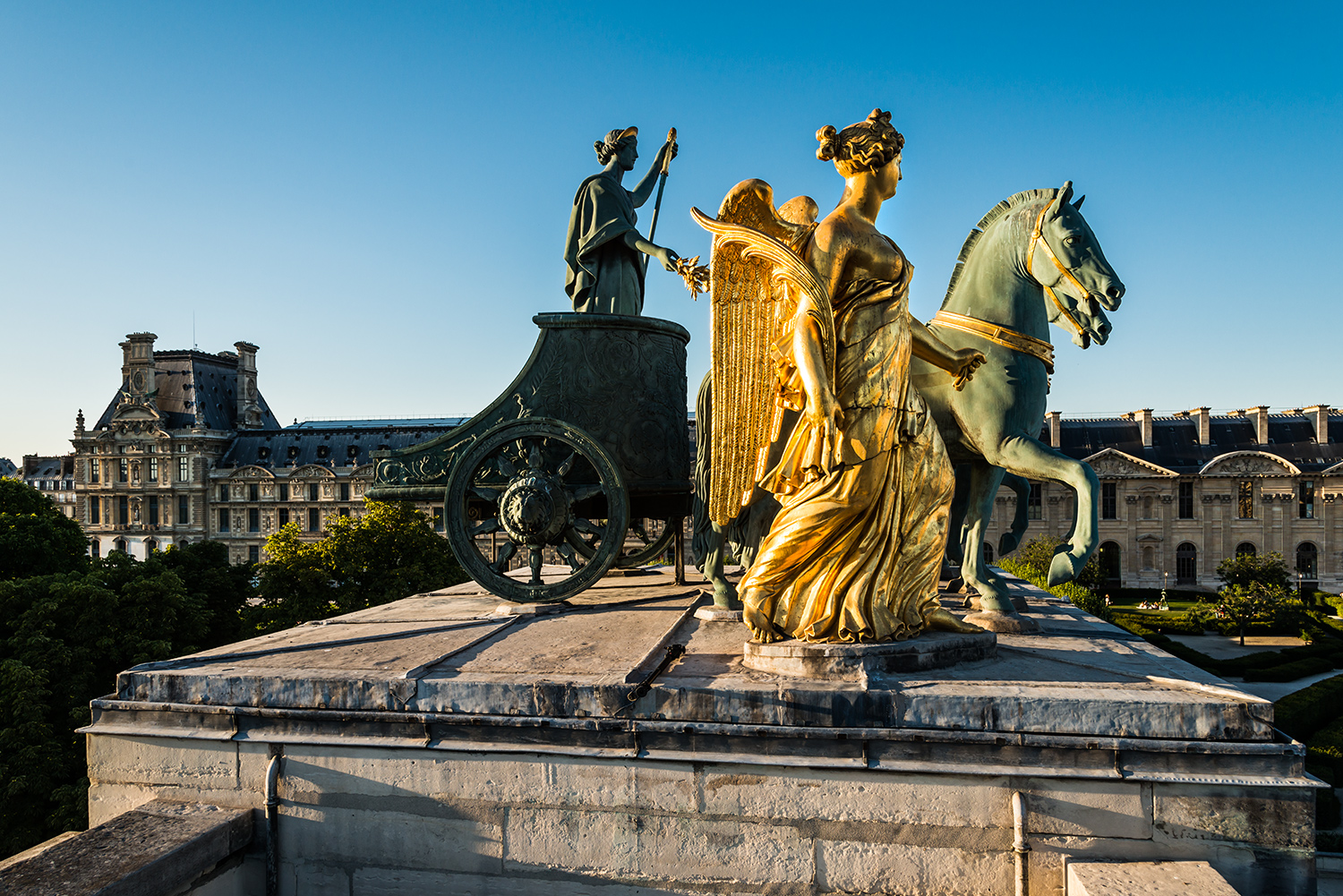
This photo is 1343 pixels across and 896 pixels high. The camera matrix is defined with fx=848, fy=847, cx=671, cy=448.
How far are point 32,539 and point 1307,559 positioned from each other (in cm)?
6185

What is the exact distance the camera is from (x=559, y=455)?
6738 mm

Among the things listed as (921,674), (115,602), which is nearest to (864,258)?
(921,674)

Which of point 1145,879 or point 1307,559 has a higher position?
point 1145,879

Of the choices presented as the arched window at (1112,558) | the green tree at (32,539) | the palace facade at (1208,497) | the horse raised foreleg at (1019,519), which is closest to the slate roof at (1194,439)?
the palace facade at (1208,497)

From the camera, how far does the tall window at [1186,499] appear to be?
5122 cm

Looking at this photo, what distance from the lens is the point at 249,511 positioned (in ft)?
189

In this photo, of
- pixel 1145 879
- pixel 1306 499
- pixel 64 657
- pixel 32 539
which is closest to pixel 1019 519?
pixel 1145 879

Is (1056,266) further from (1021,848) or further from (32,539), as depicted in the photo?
(32,539)

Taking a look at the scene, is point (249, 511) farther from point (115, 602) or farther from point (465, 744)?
point (465, 744)

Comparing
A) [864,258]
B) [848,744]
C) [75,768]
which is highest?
[864,258]

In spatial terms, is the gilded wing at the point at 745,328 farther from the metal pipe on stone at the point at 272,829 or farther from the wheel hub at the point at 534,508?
the metal pipe on stone at the point at 272,829

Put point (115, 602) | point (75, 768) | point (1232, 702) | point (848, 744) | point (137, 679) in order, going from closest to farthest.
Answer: point (1232, 702) → point (848, 744) → point (137, 679) → point (75, 768) → point (115, 602)

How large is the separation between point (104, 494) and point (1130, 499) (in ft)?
225

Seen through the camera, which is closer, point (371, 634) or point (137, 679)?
point (137, 679)
